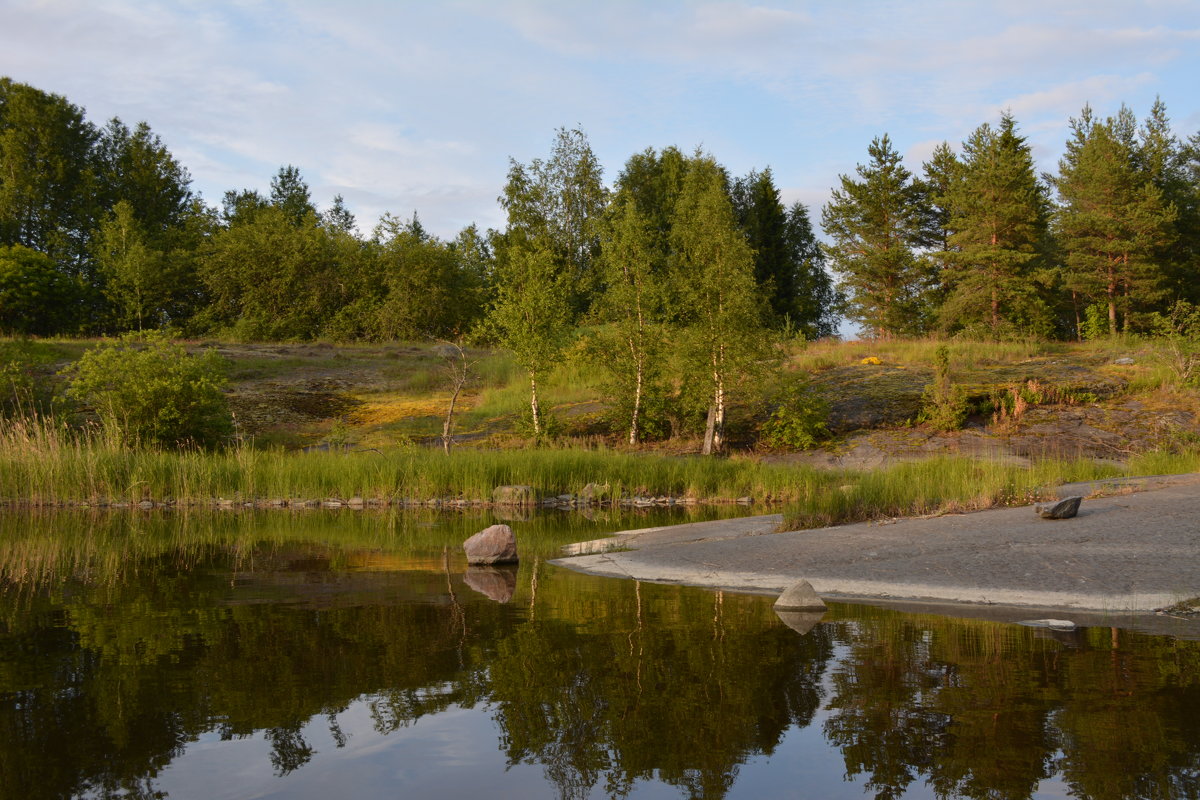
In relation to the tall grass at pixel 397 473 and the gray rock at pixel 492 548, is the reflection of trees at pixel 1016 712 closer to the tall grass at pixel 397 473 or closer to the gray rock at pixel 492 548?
the gray rock at pixel 492 548

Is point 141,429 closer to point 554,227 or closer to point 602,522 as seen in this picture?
point 602,522

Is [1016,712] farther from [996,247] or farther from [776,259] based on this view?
[776,259]

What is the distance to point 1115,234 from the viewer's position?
44406 mm

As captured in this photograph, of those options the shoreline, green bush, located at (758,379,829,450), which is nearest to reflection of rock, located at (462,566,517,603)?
the shoreline

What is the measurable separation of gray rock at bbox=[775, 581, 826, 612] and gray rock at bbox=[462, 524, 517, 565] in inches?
153

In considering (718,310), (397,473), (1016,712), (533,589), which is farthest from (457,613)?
(718,310)

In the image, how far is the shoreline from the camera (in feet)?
26.1

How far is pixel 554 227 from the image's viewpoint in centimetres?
5719

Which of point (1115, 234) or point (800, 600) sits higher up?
point (1115, 234)

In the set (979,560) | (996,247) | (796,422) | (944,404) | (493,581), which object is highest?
(996,247)

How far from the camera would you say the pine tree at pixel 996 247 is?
40.8m

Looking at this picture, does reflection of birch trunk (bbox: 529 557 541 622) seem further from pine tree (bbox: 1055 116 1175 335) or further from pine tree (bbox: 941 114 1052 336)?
pine tree (bbox: 1055 116 1175 335)

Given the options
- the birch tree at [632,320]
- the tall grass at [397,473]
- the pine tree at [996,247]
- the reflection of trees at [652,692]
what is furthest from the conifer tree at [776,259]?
the reflection of trees at [652,692]

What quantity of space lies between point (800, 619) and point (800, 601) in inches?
13.7
